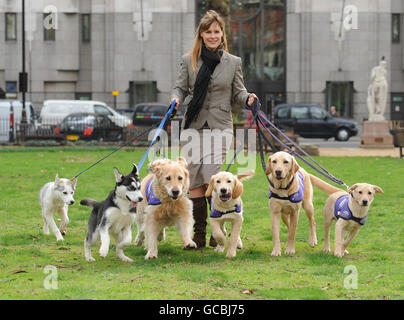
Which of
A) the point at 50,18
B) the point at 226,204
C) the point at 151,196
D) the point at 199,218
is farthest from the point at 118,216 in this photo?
the point at 50,18

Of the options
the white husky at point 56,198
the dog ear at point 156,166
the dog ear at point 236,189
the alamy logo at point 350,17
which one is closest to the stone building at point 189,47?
the alamy logo at point 350,17

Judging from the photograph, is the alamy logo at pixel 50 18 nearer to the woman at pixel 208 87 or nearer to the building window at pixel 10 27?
the building window at pixel 10 27

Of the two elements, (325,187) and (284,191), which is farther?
(325,187)

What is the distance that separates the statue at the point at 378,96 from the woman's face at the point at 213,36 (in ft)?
83.5

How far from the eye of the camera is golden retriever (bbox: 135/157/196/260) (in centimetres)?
751

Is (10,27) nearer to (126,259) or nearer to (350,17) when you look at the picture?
(350,17)

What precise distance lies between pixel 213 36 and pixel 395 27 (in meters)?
47.1

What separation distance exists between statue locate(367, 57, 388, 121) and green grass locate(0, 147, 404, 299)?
67.1 ft

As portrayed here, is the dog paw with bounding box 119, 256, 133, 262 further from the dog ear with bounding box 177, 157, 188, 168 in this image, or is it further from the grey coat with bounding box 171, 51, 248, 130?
the grey coat with bounding box 171, 51, 248, 130

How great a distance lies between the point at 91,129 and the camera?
1222 inches

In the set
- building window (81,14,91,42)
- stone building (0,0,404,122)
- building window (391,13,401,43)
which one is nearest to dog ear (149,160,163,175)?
stone building (0,0,404,122)

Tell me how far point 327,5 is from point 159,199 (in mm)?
44130

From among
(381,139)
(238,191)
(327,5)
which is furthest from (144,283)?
(327,5)
